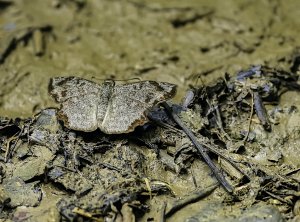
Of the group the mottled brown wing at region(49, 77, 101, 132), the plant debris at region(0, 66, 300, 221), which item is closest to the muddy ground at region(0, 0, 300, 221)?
the plant debris at region(0, 66, 300, 221)

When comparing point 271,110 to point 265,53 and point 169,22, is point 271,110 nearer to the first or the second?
point 265,53

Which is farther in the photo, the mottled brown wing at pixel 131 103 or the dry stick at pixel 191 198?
the mottled brown wing at pixel 131 103

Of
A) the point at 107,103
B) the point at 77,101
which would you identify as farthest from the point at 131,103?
the point at 77,101

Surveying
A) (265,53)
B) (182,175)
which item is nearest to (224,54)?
(265,53)

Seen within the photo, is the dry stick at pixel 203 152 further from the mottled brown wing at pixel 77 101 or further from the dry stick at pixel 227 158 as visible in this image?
the mottled brown wing at pixel 77 101

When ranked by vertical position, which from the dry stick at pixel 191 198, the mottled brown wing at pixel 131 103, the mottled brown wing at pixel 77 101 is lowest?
the dry stick at pixel 191 198

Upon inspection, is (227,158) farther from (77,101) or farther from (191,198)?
(77,101)

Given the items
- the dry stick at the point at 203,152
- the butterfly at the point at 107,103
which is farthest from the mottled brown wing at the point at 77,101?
the dry stick at the point at 203,152

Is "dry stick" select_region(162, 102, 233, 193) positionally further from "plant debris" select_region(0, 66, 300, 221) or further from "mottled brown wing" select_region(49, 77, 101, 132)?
"mottled brown wing" select_region(49, 77, 101, 132)
